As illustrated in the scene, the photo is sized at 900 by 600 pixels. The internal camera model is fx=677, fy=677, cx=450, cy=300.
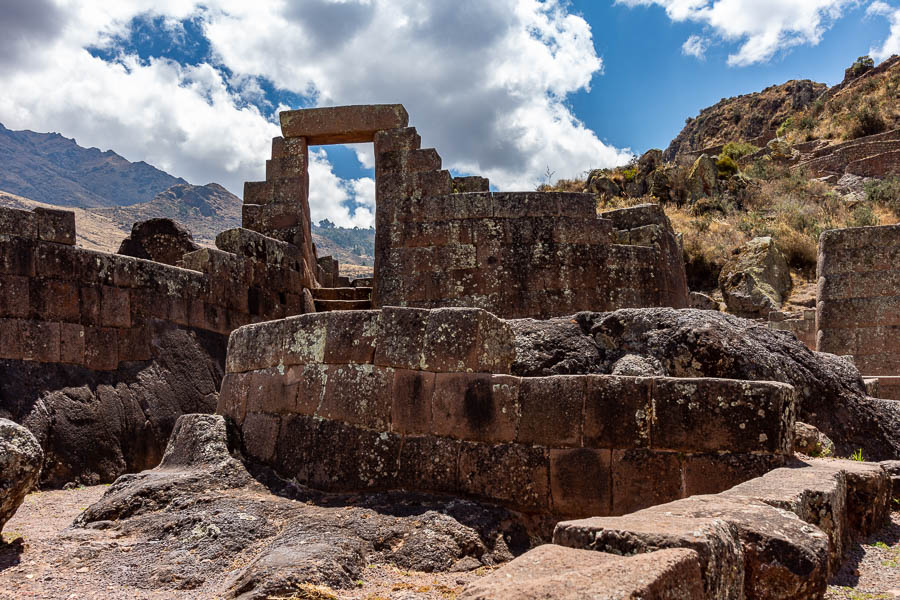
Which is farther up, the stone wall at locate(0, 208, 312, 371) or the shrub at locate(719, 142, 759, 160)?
the shrub at locate(719, 142, 759, 160)

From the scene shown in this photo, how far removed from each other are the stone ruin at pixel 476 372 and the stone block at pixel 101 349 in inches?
0.7

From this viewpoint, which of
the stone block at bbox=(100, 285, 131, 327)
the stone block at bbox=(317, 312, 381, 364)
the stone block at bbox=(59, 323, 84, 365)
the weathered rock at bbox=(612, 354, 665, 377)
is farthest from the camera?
the stone block at bbox=(100, 285, 131, 327)

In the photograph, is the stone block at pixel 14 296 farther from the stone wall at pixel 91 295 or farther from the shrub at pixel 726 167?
the shrub at pixel 726 167

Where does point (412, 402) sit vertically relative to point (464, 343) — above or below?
below

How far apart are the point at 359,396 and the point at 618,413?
2.04 m

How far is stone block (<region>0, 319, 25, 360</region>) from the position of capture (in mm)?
7664

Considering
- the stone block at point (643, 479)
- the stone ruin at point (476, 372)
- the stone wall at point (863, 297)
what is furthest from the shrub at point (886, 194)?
the stone block at point (643, 479)

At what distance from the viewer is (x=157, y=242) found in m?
10.8

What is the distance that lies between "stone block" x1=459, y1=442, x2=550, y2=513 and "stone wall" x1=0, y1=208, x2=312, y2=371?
5612 millimetres

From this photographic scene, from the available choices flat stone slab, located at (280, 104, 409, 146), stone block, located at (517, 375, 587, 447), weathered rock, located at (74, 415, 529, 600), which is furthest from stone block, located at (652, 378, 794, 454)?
flat stone slab, located at (280, 104, 409, 146)

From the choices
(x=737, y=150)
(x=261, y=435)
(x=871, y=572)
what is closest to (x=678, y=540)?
(x=871, y=572)

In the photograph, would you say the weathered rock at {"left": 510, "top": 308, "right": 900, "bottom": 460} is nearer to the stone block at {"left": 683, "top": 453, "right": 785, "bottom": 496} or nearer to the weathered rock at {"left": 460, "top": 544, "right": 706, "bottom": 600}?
the stone block at {"left": 683, "top": 453, "right": 785, "bottom": 496}

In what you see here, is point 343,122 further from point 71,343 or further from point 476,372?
point 476,372

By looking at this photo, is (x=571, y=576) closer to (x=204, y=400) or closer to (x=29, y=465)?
(x=29, y=465)
